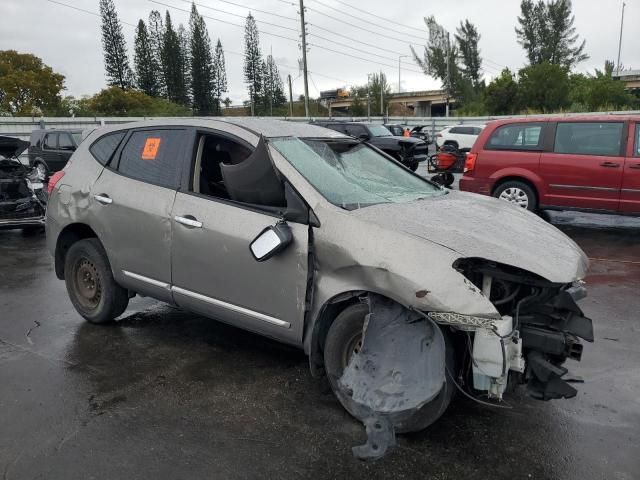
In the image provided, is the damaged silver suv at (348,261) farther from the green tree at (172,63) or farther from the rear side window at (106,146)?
the green tree at (172,63)

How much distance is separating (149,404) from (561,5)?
95466 mm

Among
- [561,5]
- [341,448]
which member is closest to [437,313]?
[341,448]

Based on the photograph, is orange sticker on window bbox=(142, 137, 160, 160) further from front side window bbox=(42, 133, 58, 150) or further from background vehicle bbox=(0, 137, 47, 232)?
front side window bbox=(42, 133, 58, 150)

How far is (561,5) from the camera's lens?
83.2m

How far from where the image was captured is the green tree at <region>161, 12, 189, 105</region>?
241ft

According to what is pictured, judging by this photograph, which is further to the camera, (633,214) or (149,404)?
(633,214)

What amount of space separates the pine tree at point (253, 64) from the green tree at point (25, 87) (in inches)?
1167

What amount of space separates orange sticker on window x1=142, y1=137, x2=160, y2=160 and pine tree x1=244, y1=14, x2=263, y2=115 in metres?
78.1

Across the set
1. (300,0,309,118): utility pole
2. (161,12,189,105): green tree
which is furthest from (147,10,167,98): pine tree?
(300,0,309,118): utility pole

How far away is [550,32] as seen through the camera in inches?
3302

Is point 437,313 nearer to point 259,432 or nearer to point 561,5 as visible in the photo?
point 259,432

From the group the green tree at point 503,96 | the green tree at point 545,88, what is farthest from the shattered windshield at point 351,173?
the green tree at point 503,96

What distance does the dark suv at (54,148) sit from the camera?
16578 mm

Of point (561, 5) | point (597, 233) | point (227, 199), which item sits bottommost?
point (597, 233)
